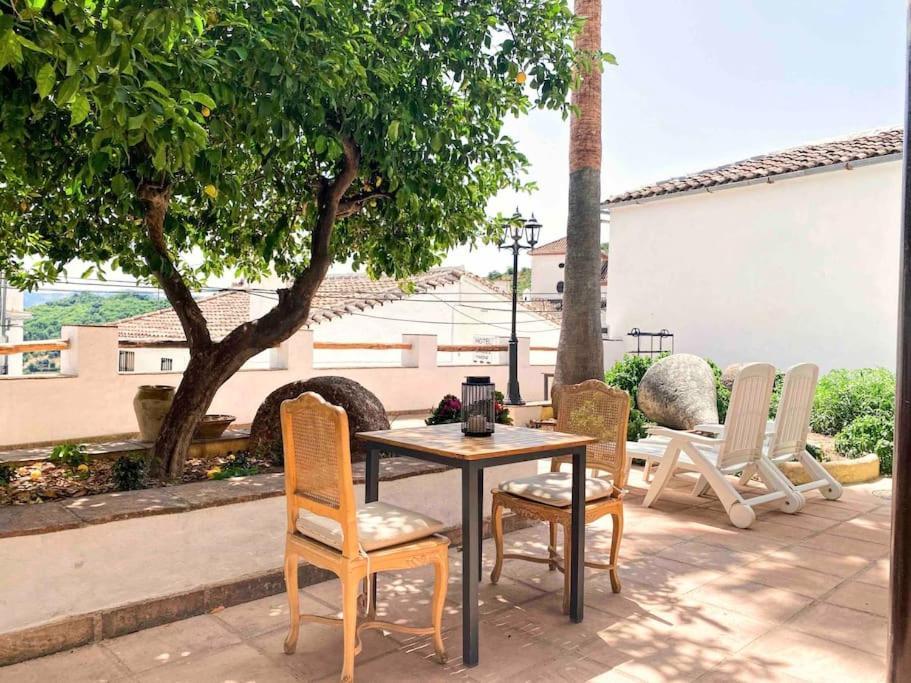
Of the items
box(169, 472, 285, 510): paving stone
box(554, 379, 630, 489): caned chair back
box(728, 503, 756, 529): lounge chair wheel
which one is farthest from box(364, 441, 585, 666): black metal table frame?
box(728, 503, 756, 529): lounge chair wheel

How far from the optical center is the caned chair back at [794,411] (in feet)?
17.8

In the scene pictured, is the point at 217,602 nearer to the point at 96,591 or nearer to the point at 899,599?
the point at 96,591

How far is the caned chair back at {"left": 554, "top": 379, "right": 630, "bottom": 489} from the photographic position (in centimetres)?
363

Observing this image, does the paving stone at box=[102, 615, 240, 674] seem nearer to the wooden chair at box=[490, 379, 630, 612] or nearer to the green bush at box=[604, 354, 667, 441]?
the wooden chair at box=[490, 379, 630, 612]

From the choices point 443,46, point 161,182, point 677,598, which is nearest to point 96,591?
point 161,182

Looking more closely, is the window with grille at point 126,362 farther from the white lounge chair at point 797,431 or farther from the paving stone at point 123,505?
the white lounge chair at point 797,431

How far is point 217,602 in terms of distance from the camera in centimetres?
325

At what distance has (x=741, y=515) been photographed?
15.7 ft

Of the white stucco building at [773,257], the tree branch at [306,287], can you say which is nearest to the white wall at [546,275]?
the white stucco building at [773,257]

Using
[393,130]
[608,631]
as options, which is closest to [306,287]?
[393,130]

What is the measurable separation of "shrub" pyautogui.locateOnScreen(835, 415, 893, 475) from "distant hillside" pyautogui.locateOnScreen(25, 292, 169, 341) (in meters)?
17.4

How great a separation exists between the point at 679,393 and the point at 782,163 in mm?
5008

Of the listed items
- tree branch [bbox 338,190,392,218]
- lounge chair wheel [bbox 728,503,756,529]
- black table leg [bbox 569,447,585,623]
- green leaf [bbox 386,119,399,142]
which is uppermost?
green leaf [bbox 386,119,399,142]

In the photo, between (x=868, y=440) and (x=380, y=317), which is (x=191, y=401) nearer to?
(x=868, y=440)
